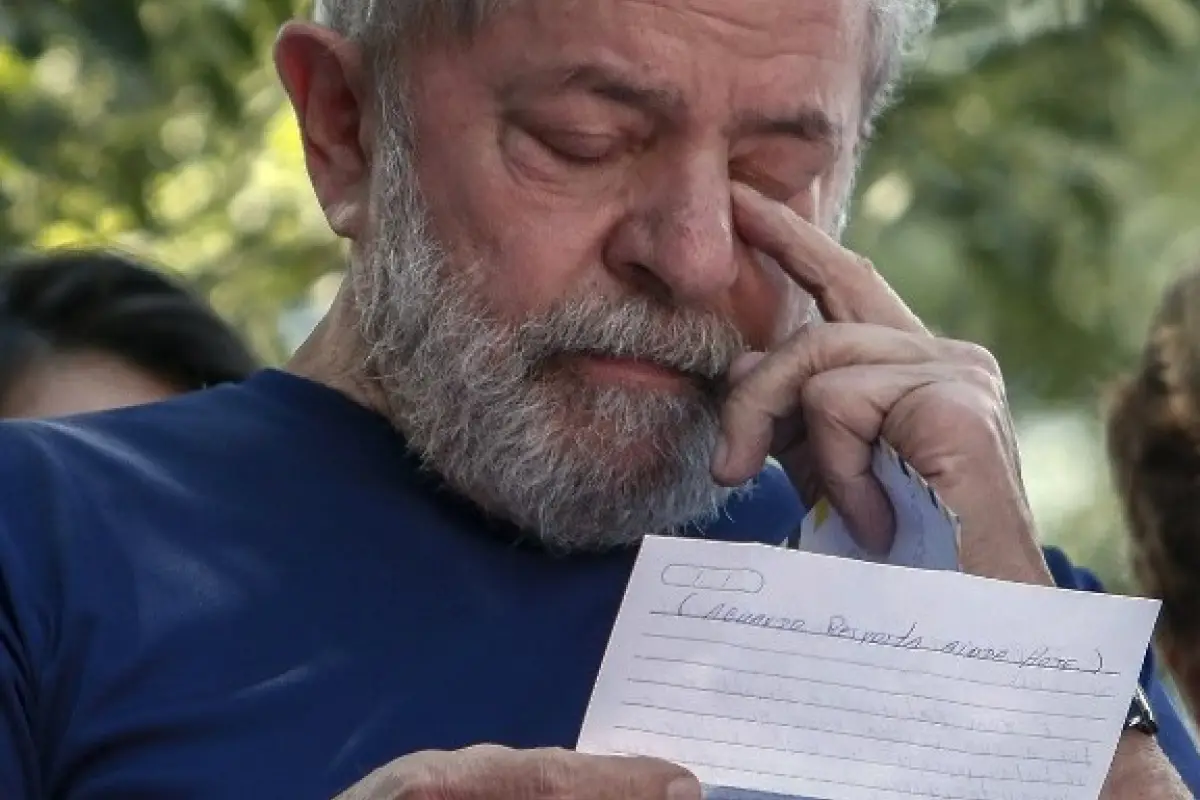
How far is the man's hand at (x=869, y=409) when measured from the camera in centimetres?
179

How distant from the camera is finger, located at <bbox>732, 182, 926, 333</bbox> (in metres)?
1.90

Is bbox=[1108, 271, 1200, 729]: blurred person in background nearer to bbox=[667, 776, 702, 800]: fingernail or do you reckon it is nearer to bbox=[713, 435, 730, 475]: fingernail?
bbox=[713, 435, 730, 475]: fingernail

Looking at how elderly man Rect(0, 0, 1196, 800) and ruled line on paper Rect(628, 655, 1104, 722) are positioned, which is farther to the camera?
Result: elderly man Rect(0, 0, 1196, 800)

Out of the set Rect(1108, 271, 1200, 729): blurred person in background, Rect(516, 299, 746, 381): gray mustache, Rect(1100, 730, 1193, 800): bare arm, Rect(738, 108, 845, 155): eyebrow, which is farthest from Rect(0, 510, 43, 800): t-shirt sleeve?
Rect(1108, 271, 1200, 729): blurred person in background

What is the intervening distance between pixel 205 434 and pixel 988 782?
2.61 ft

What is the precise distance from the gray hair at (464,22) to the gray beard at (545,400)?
10cm

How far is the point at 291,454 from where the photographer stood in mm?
1980

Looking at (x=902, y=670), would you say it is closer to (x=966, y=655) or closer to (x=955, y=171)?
(x=966, y=655)

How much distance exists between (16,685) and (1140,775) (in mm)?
861

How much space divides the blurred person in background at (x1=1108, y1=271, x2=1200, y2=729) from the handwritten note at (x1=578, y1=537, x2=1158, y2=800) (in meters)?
0.86

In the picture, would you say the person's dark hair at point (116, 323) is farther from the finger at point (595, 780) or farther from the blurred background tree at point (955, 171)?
the finger at point (595, 780)

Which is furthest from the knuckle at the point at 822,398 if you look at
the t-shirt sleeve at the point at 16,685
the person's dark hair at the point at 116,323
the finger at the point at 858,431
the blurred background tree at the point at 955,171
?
the blurred background tree at the point at 955,171

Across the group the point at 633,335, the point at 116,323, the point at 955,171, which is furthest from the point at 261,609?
the point at 955,171

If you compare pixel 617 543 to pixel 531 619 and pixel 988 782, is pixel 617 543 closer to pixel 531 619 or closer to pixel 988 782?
pixel 531 619
